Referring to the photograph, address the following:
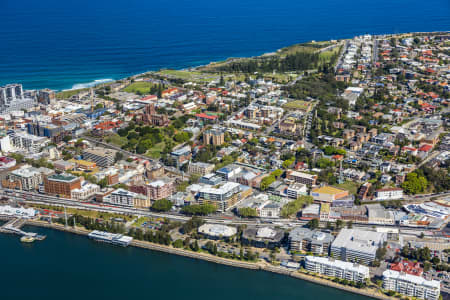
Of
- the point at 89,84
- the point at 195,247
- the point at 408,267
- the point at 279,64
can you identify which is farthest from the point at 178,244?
the point at 279,64

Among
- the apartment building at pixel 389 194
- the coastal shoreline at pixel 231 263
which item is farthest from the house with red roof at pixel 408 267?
the apartment building at pixel 389 194

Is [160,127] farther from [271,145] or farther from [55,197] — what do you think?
[55,197]

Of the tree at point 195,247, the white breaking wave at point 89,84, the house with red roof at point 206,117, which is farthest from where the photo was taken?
the white breaking wave at point 89,84

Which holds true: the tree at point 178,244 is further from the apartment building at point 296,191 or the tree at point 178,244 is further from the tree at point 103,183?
the tree at point 103,183

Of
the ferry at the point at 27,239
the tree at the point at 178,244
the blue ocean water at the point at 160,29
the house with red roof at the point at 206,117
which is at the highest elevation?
the blue ocean water at the point at 160,29

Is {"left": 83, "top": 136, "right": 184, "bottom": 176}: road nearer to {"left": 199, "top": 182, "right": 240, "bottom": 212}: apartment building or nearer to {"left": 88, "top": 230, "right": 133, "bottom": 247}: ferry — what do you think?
{"left": 199, "top": 182, "right": 240, "bottom": 212}: apartment building

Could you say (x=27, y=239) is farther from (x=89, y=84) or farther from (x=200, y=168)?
(x=89, y=84)

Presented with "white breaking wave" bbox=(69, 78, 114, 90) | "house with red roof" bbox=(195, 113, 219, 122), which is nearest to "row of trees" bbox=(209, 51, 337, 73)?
"white breaking wave" bbox=(69, 78, 114, 90)
